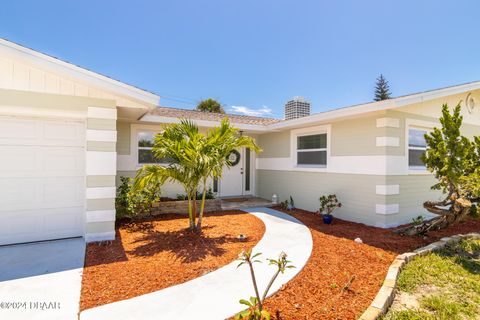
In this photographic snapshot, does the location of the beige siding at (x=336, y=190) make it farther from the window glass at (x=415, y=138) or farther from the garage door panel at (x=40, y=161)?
the garage door panel at (x=40, y=161)

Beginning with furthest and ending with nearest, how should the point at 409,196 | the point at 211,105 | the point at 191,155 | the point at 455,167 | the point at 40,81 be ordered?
1. the point at 211,105
2. the point at 409,196
3. the point at 455,167
4. the point at 191,155
5. the point at 40,81

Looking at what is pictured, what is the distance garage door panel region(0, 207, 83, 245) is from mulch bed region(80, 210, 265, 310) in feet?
2.79

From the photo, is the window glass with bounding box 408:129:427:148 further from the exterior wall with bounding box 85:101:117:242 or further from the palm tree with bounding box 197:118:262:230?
the exterior wall with bounding box 85:101:117:242

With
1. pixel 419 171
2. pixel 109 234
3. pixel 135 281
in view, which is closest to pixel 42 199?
pixel 109 234

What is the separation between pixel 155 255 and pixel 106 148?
241cm

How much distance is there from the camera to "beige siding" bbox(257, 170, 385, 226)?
6453 mm

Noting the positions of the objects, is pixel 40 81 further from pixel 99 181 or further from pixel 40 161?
pixel 99 181

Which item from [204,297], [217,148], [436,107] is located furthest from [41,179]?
[436,107]

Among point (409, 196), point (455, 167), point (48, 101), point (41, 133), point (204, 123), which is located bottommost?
point (409, 196)

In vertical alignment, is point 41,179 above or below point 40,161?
below

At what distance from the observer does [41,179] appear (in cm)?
484

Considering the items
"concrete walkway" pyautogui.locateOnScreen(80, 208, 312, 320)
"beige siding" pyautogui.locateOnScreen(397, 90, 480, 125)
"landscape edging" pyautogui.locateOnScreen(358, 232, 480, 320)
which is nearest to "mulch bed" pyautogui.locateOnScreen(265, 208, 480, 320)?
"landscape edging" pyautogui.locateOnScreen(358, 232, 480, 320)

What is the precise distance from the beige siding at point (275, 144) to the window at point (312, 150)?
562 mm

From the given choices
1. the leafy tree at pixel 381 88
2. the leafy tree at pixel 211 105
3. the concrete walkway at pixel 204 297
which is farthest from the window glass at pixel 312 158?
the leafy tree at pixel 381 88
